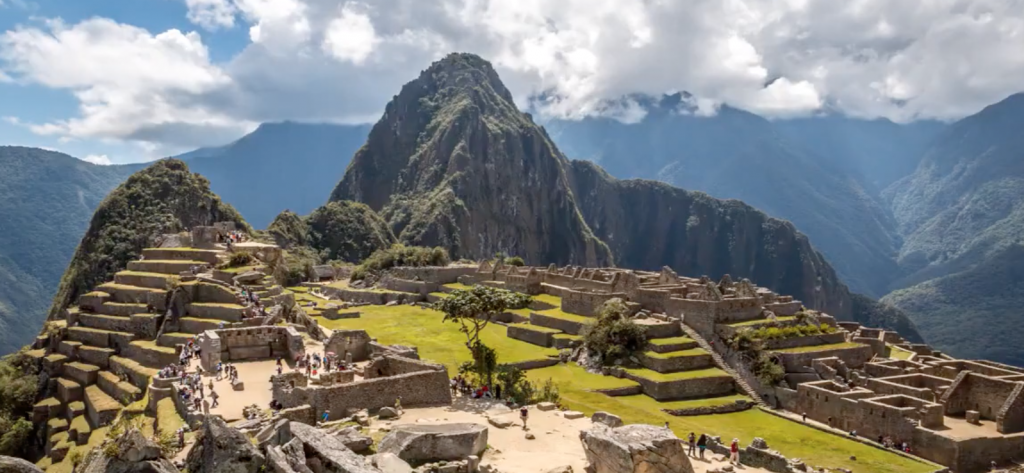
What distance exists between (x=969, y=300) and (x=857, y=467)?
397ft

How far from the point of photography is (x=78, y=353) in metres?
38.3

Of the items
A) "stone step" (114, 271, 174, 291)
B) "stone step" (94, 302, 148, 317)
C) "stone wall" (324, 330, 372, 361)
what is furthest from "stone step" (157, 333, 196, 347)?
"stone wall" (324, 330, 372, 361)

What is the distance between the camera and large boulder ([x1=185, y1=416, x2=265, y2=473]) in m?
12.0

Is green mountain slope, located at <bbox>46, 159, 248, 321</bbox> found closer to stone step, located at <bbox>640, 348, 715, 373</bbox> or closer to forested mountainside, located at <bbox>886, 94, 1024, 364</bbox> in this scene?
stone step, located at <bbox>640, 348, 715, 373</bbox>

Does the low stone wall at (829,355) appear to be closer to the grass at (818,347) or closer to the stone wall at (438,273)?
the grass at (818,347)

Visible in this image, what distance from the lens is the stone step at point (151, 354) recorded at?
3191cm

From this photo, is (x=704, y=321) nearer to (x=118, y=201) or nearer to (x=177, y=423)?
(x=177, y=423)

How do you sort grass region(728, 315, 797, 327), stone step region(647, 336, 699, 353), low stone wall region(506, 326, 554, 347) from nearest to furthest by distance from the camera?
stone step region(647, 336, 699, 353) → grass region(728, 315, 797, 327) → low stone wall region(506, 326, 554, 347)

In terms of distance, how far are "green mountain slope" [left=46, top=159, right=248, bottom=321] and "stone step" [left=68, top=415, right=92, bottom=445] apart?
4151 cm

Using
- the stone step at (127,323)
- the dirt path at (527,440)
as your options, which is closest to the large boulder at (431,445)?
the dirt path at (527,440)

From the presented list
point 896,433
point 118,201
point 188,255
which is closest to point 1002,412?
point 896,433

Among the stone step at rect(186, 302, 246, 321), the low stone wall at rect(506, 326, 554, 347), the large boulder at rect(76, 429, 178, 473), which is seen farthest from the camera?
the low stone wall at rect(506, 326, 554, 347)

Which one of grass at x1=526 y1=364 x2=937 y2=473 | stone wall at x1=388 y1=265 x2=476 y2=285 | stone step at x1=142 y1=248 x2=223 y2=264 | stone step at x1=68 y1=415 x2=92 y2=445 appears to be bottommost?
stone step at x1=68 y1=415 x2=92 y2=445

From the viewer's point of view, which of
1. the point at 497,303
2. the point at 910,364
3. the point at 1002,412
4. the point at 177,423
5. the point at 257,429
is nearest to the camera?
the point at 257,429
